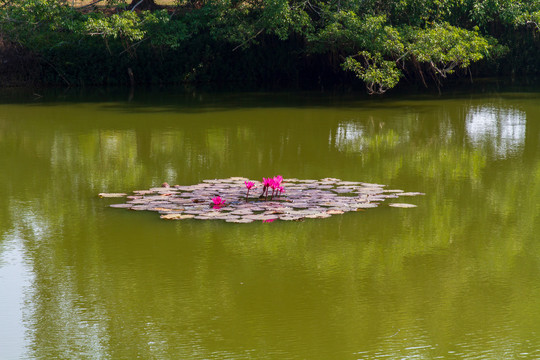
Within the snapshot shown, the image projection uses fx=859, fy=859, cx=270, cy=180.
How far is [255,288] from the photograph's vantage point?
6398 mm

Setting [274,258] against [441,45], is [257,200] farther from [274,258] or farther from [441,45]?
[441,45]

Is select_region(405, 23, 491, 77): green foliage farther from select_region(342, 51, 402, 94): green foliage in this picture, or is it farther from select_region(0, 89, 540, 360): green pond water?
select_region(0, 89, 540, 360): green pond water

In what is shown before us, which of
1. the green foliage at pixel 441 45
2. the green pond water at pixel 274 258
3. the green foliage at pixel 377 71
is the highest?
the green foliage at pixel 441 45

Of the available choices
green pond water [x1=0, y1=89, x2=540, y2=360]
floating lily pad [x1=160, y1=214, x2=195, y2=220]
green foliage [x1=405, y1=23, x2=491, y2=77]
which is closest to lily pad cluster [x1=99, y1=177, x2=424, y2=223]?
floating lily pad [x1=160, y1=214, x2=195, y2=220]

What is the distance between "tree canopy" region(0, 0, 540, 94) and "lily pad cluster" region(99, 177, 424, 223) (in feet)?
31.9

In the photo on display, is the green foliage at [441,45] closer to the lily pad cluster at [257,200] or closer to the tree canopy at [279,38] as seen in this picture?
the tree canopy at [279,38]

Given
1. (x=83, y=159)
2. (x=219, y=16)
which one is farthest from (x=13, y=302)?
(x=219, y=16)

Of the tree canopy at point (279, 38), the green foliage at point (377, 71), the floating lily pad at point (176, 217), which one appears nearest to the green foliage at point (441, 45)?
the tree canopy at point (279, 38)

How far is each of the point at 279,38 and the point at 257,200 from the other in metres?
16.0

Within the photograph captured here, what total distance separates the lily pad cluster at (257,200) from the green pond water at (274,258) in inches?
5.9

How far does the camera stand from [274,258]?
23.3 ft

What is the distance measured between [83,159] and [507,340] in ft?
26.8

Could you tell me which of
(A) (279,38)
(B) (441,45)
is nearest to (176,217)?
(B) (441,45)

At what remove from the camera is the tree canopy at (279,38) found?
63.9ft
